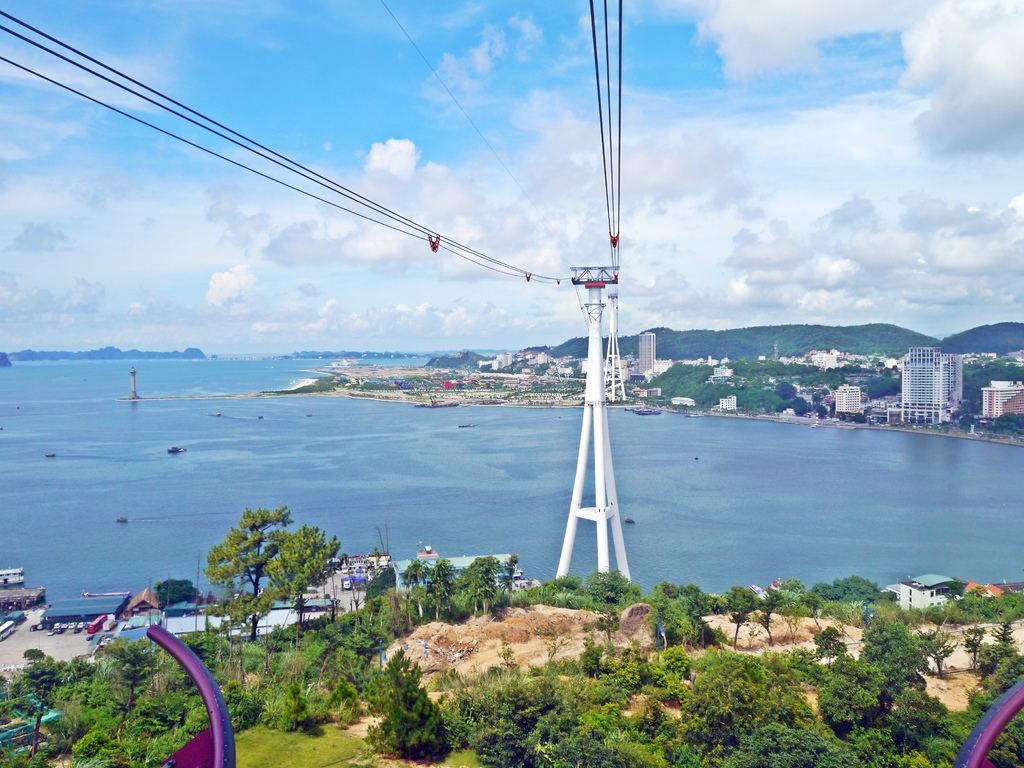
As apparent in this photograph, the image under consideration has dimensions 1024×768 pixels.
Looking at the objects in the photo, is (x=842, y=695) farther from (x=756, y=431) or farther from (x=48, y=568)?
(x=756, y=431)

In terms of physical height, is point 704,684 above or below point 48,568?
above

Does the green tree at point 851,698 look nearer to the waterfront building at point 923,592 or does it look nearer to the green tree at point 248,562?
the green tree at point 248,562

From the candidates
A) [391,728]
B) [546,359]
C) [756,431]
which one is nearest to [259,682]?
[391,728]

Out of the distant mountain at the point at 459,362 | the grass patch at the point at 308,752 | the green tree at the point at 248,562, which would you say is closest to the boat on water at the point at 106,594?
the green tree at the point at 248,562

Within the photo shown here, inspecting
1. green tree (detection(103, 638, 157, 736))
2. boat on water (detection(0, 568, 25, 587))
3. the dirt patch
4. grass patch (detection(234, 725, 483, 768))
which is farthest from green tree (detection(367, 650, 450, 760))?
boat on water (detection(0, 568, 25, 587))

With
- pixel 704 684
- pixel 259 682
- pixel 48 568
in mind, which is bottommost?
pixel 48 568

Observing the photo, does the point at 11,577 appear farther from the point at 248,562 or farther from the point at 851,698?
the point at 851,698

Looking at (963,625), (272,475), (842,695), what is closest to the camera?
(842,695)

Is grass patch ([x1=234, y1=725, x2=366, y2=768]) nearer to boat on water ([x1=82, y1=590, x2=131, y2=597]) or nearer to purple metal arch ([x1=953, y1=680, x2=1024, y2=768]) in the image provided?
purple metal arch ([x1=953, y1=680, x2=1024, y2=768])
